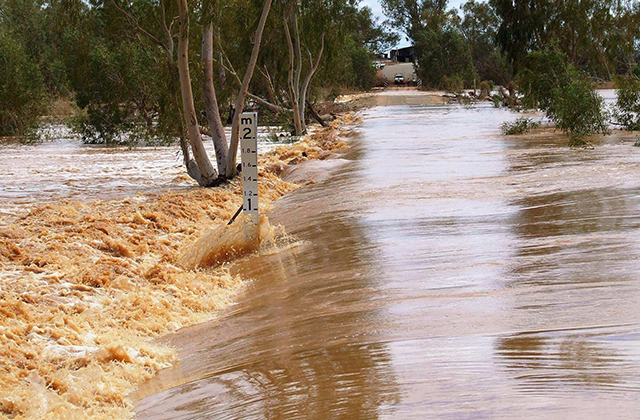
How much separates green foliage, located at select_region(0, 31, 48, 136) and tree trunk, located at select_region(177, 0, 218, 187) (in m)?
16.6

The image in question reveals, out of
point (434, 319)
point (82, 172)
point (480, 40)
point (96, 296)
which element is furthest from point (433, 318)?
point (480, 40)

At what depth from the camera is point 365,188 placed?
14.0 metres

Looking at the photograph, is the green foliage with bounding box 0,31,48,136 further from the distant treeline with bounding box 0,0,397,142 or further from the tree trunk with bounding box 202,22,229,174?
the tree trunk with bounding box 202,22,229,174

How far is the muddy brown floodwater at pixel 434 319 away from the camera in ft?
14.5

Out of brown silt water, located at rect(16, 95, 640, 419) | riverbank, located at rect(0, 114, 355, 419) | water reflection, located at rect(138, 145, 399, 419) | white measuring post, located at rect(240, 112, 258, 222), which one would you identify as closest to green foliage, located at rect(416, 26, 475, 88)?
riverbank, located at rect(0, 114, 355, 419)

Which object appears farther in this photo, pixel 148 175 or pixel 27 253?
pixel 148 175

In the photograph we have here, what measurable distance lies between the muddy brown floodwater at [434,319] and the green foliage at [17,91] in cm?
2174

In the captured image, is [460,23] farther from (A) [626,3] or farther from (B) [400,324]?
(B) [400,324]

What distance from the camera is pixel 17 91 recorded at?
30.9 meters

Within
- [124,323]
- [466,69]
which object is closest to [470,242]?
[124,323]

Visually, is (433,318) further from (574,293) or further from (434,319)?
(574,293)

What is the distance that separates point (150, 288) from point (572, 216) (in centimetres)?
481

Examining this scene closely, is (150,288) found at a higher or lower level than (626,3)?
lower

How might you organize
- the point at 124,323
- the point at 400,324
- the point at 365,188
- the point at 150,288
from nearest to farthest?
1. the point at 400,324
2. the point at 124,323
3. the point at 150,288
4. the point at 365,188
